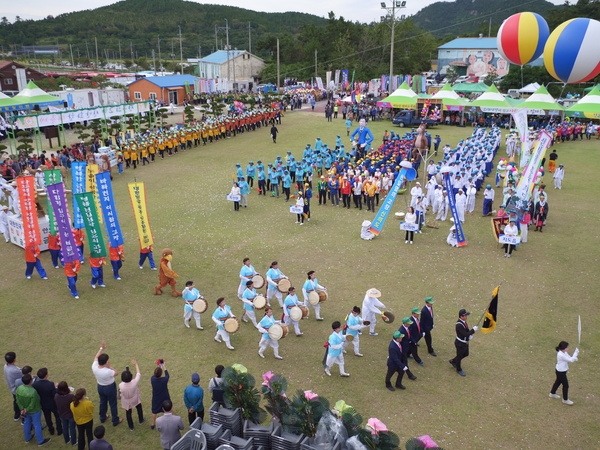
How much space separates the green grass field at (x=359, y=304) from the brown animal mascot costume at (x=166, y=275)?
343mm

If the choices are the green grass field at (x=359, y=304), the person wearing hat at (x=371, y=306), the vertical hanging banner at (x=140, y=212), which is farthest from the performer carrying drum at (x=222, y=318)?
the vertical hanging banner at (x=140, y=212)

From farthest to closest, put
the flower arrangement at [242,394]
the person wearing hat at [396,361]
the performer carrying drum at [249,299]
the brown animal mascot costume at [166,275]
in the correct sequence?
the brown animal mascot costume at [166,275], the performer carrying drum at [249,299], the person wearing hat at [396,361], the flower arrangement at [242,394]

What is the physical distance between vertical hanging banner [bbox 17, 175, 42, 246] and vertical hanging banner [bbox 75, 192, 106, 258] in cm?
158

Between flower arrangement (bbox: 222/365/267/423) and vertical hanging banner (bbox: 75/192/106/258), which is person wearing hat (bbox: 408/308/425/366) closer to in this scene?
flower arrangement (bbox: 222/365/267/423)

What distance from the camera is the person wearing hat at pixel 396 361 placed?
843 centimetres

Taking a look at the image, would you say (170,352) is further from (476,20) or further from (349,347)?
(476,20)

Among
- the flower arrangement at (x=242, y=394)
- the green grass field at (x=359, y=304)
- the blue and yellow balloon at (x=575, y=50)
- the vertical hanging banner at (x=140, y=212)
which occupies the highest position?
the blue and yellow balloon at (x=575, y=50)

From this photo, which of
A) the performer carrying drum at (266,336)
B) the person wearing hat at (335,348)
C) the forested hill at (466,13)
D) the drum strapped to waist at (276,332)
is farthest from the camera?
the forested hill at (466,13)

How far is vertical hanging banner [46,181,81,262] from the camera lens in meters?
11.9

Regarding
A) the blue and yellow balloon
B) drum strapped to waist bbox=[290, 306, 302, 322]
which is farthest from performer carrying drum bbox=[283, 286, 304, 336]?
the blue and yellow balloon

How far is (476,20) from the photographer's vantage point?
492ft

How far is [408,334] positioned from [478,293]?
13.6 feet

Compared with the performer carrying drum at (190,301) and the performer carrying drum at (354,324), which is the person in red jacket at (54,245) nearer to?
the performer carrying drum at (190,301)

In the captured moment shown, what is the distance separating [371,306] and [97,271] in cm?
716
